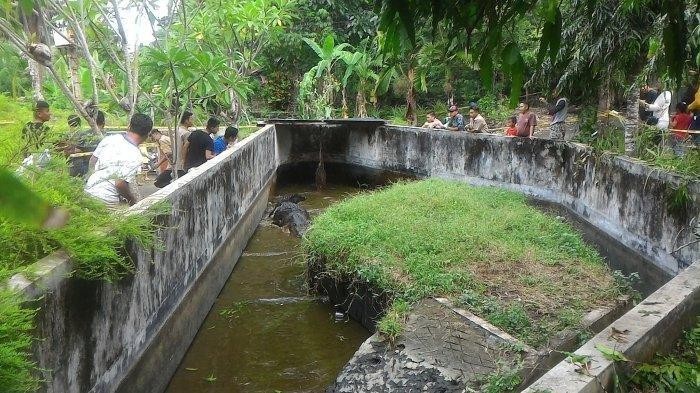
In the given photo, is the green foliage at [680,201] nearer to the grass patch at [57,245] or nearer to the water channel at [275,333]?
the water channel at [275,333]

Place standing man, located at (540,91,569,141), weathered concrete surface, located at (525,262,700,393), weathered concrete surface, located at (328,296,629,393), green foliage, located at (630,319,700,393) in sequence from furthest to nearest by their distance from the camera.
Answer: standing man, located at (540,91,569,141) → weathered concrete surface, located at (328,296,629,393) → green foliage, located at (630,319,700,393) → weathered concrete surface, located at (525,262,700,393)

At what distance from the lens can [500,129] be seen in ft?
51.4

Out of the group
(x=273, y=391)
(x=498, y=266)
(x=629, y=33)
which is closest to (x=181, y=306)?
(x=273, y=391)

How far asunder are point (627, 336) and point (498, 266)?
289 cm

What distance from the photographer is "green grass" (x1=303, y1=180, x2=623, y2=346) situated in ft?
17.6

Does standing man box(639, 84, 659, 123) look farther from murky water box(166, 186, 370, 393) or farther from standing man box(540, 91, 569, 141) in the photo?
murky water box(166, 186, 370, 393)

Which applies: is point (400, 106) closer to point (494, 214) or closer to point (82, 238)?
point (494, 214)

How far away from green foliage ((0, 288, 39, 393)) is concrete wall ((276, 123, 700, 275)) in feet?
18.1

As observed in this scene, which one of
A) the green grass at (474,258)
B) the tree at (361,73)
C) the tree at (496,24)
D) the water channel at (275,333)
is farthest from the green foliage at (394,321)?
the tree at (361,73)

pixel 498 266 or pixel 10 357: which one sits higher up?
pixel 10 357

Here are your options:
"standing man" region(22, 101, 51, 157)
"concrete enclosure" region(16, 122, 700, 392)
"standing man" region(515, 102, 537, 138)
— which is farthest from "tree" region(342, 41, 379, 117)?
"standing man" region(22, 101, 51, 157)

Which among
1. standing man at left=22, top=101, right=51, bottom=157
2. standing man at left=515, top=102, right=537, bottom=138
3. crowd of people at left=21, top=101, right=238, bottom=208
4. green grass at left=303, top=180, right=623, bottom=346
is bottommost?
green grass at left=303, top=180, right=623, bottom=346

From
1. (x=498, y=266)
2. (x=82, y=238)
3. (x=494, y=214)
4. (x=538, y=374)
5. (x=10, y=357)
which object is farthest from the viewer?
(x=494, y=214)

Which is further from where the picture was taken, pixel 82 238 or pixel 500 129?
pixel 500 129
